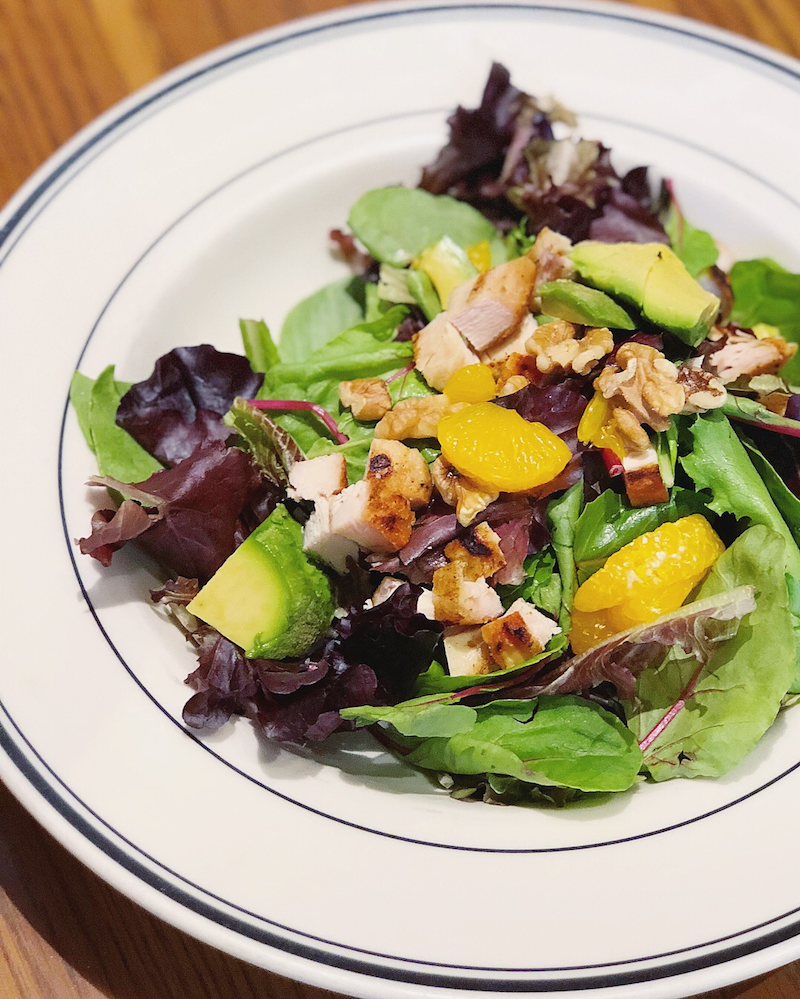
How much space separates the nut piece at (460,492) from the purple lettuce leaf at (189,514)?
1.40 ft

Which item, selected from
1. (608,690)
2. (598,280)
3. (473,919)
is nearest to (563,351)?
(598,280)

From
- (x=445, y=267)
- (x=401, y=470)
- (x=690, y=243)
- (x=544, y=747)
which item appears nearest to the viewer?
(x=544, y=747)

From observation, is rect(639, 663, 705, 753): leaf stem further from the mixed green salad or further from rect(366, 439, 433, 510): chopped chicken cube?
rect(366, 439, 433, 510): chopped chicken cube

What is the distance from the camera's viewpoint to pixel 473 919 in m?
1.37

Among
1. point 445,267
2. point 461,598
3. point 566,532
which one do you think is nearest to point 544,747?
point 461,598

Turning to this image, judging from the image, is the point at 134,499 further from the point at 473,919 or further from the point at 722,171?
the point at 722,171

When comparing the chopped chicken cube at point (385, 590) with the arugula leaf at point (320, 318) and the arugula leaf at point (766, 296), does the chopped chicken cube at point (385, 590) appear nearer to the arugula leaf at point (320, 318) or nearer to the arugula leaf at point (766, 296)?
the arugula leaf at point (320, 318)

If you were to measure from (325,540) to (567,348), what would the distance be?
650 millimetres

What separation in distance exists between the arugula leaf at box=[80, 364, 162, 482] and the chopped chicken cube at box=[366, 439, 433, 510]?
58 centimetres

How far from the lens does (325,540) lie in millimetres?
1729

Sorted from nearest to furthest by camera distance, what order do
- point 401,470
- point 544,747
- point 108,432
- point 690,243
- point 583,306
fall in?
point 544,747, point 401,470, point 583,306, point 108,432, point 690,243

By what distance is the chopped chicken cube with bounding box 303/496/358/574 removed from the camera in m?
1.72

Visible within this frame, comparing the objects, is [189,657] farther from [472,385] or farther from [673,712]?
[673,712]

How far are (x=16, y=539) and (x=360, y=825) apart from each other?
89cm
